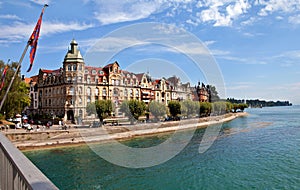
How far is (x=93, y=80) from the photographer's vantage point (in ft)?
187

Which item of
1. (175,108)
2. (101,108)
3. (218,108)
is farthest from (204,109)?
(101,108)

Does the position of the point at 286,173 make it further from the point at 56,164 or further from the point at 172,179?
the point at 56,164

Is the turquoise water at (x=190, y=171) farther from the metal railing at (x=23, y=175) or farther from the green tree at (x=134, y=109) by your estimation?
the green tree at (x=134, y=109)

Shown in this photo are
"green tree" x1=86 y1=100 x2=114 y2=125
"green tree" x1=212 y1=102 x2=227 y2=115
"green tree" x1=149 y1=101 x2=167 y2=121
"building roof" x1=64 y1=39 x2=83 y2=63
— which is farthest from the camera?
"green tree" x1=212 y1=102 x2=227 y2=115

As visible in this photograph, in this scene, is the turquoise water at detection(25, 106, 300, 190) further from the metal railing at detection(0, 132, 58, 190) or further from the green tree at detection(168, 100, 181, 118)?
the green tree at detection(168, 100, 181, 118)

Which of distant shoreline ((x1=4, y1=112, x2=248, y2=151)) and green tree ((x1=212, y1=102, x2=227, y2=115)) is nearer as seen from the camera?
distant shoreline ((x1=4, y1=112, x2=248, y2=151))

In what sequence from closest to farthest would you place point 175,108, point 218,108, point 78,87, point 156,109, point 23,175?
point 23,175 < point 78,87 < point 156,109 < point 175,108 < point 218,108

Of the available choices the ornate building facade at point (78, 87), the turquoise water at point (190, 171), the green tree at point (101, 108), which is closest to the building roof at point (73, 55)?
the ornate building facade at point (78, 87)

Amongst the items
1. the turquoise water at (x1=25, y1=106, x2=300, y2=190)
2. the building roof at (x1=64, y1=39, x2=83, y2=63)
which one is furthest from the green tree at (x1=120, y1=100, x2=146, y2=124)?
the turquoise water at (x1=25, y1=106, x2=300, y2=190)

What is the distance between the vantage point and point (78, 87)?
53.9 m

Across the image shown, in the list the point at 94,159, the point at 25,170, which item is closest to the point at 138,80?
the point at 94,159

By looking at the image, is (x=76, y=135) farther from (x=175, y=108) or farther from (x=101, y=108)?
(x=175, y=108)

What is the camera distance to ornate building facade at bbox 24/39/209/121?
2106 inches

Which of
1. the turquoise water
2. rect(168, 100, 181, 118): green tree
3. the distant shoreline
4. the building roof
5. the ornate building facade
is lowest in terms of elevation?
the turquoise water
